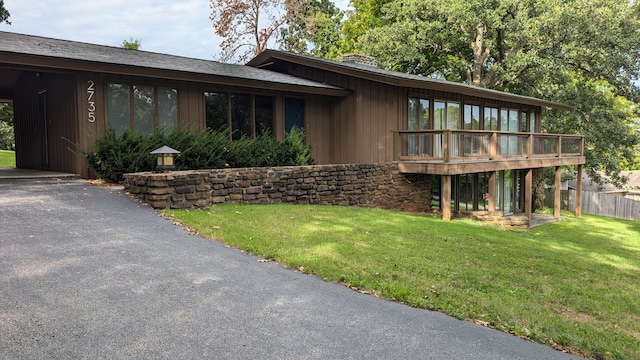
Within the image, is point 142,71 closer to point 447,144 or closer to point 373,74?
point 373,74

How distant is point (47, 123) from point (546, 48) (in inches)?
833

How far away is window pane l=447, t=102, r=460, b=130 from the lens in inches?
655

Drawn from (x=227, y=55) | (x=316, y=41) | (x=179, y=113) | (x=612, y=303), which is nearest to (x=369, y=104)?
(x=179, y=113)

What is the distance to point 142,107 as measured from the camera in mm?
10812

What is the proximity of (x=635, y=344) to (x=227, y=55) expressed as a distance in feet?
98.3

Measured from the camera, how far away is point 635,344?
382 centimetres

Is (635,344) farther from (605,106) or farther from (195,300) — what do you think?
(605,106)

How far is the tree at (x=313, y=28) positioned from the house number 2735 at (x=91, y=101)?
2180cm

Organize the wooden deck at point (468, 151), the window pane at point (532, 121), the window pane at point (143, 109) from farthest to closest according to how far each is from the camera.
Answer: the window pane at point (532, 121)
the wooden deck at point (468, 151)
the window pane at point (143, 109)

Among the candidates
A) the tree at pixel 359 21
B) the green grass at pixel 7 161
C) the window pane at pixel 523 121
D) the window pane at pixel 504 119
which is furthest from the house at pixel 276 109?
the tree at pixel 359 21

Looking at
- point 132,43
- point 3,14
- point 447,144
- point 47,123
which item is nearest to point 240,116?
point 47,123

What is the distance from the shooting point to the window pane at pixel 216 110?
12.1 m

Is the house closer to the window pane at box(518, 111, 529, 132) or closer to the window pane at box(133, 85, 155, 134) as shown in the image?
the window pane at box(133, 85, 155, 134)

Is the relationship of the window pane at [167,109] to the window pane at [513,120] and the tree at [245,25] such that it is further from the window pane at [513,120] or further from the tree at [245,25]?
the tree at [245,25]
